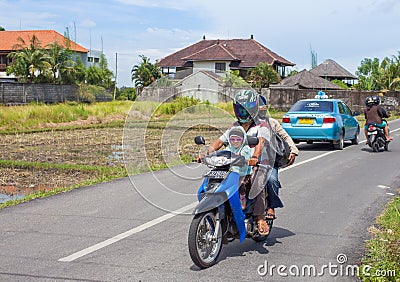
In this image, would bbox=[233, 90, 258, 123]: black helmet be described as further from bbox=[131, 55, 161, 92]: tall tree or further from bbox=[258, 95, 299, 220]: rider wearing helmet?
bbox=[131, 55, 161, 92]: tall tree

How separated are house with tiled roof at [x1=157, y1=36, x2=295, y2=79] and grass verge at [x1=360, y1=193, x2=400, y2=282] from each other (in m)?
53.0

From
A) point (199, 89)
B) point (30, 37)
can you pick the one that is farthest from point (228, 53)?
point (199, 89)

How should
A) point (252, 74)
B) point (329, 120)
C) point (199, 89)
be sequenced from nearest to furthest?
point (199, 89) < point (329, 120) < point (252, 74)

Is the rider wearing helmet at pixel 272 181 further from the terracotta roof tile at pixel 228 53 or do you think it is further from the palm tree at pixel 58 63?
the terracotta roof tile at pixel 228 53

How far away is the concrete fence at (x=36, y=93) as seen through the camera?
39.0 meters

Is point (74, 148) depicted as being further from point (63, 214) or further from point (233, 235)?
point (233, 235)

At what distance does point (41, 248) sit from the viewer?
21.4 feet

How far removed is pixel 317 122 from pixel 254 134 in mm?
12019

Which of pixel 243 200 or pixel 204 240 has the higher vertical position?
pixel 243 200

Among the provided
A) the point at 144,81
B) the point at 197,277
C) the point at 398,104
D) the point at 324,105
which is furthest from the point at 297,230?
the point at 144,81

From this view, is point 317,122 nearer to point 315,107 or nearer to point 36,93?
point 315,107

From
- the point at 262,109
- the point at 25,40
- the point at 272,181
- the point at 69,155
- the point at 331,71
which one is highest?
the point at 25,40

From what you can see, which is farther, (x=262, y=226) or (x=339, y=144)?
(x=339, y=144)

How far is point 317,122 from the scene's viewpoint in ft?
58.4
